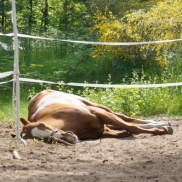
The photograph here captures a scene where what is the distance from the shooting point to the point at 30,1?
78.6ft

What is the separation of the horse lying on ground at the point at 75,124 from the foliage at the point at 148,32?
5.15m

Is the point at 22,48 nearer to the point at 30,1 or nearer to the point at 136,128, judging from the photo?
the point at 30,1

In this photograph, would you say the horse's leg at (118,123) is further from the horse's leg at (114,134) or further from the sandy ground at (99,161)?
the sandy ground at (99,161)

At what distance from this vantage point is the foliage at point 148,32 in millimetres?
12680

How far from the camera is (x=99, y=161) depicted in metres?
5.41

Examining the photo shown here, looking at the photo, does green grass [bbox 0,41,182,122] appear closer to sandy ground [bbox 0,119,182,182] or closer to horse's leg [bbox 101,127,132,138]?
horse's leg [bbox 101,127,132,138]

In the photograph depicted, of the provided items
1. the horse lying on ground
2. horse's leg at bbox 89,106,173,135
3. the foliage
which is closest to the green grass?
the foliage

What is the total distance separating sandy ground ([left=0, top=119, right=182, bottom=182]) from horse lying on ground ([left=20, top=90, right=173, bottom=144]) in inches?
8.3

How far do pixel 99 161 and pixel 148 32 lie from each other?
8317 mm

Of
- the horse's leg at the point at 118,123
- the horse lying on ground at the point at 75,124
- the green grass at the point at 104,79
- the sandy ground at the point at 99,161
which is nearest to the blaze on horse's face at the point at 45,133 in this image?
the horse lying on ground at the point at 75,124

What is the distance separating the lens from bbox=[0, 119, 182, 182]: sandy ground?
458 cm

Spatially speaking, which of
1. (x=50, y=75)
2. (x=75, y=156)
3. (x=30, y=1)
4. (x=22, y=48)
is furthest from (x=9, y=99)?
(x=30, y=1)

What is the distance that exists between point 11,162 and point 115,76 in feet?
33.0

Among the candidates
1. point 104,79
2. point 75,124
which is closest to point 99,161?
point 75,124
